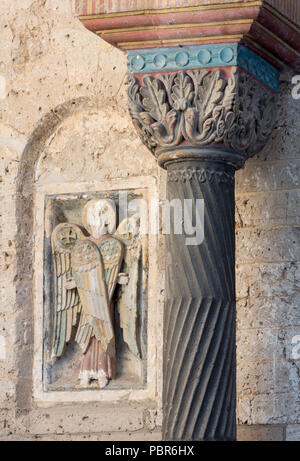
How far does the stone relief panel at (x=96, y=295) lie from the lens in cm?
665

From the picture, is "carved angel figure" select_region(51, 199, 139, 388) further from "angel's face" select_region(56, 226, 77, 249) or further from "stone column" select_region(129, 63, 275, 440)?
"stone column" select_region(129, 63, 275, 440)

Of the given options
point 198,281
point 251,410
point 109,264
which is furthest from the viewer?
point 109,264

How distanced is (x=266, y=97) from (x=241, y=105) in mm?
274

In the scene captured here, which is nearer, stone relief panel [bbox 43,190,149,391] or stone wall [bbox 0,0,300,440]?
stone wall [bbox 0,0,300,440]

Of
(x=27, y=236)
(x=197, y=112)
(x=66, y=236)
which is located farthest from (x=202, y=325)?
(x=27, y=236)

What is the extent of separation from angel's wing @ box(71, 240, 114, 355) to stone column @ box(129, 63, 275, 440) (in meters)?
0.83

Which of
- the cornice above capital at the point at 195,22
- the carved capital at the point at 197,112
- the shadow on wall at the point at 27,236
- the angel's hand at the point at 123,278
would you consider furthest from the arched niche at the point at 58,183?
the cornice above capital at the point at 195,22

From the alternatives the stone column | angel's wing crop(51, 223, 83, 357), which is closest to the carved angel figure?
angel's wing crop(51, 223, 83, 357)

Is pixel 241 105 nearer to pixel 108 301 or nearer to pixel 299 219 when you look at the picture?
pixel 299 219

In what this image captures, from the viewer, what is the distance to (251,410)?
627cm

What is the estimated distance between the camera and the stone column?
18.8 feet

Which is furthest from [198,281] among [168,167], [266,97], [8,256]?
[8,256]

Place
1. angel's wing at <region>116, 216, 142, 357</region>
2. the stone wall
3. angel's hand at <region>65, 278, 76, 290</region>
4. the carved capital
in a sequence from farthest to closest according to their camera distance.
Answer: angel's hand at <region>65, 278, 76, 290</region>, angel's wing at <region>116, 216, 142, 357</region>, the stone wall, the carved capital

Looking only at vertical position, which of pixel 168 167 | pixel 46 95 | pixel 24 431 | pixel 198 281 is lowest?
pixel 24 431
